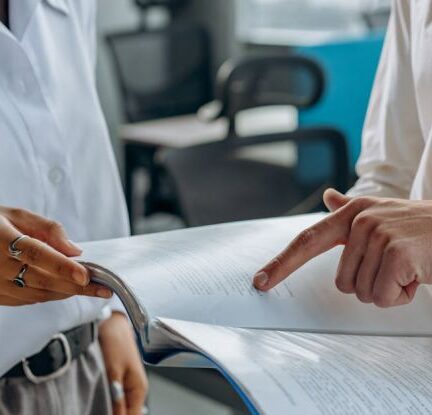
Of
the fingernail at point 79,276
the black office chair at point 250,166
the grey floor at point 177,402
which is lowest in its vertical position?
the grey floor at point 177,402

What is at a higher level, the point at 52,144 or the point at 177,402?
the point at 52,144

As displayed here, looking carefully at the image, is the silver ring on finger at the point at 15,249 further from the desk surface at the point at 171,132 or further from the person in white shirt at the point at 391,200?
the desk surface at the point at 171,132

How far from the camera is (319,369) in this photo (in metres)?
0.82

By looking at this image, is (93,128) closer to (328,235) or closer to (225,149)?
(328,235)

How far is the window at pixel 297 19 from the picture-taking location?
17.8ft

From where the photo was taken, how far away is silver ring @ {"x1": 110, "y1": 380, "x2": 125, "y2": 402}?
1383 mm

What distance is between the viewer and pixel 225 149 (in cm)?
219

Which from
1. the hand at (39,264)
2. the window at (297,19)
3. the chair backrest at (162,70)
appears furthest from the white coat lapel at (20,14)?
the window at (297,19)

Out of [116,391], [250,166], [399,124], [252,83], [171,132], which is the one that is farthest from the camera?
[171,132]

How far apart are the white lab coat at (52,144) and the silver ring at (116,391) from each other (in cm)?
14

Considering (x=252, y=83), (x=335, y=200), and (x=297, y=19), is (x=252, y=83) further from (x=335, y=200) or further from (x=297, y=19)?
(x=297, y=19)

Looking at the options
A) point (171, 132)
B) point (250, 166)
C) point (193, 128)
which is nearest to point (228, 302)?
point (250, 166)

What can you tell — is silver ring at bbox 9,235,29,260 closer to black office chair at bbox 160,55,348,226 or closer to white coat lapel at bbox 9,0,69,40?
white coat lapel at bbox 9,0,69,40

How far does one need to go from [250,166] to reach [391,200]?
139cm
